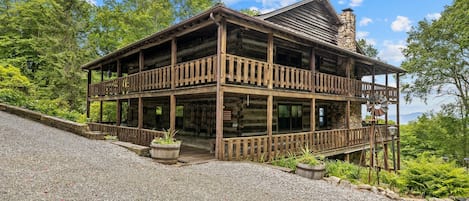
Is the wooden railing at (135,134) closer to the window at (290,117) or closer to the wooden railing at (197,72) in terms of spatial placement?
the wooden railing at (197,72)

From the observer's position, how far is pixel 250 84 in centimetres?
1228

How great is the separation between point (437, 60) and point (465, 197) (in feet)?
65.5

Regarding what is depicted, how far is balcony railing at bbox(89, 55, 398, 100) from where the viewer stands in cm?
939

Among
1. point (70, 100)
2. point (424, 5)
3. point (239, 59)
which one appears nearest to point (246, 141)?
point (239, 59)

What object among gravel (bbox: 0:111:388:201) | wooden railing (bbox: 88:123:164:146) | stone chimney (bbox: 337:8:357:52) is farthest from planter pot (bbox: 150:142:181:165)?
stone chimney (bbox: 337:8:357:52)

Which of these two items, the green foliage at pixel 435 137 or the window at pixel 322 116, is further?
the green foliage at pixel 435 137

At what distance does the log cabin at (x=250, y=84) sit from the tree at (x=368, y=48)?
19850mm

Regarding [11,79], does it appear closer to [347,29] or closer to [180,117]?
[180,117]

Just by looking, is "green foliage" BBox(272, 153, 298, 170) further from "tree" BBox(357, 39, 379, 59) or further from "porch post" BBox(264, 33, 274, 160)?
"tree" BBox(357, 39, 379, 59)

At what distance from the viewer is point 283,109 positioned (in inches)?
574

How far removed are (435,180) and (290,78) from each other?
6.17 m

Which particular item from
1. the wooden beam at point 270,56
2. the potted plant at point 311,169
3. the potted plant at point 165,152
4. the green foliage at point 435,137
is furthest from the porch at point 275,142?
the green foliage at point 435,137

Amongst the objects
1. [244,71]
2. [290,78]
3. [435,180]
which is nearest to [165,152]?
[244,71]

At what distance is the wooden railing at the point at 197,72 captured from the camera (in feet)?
30.0
